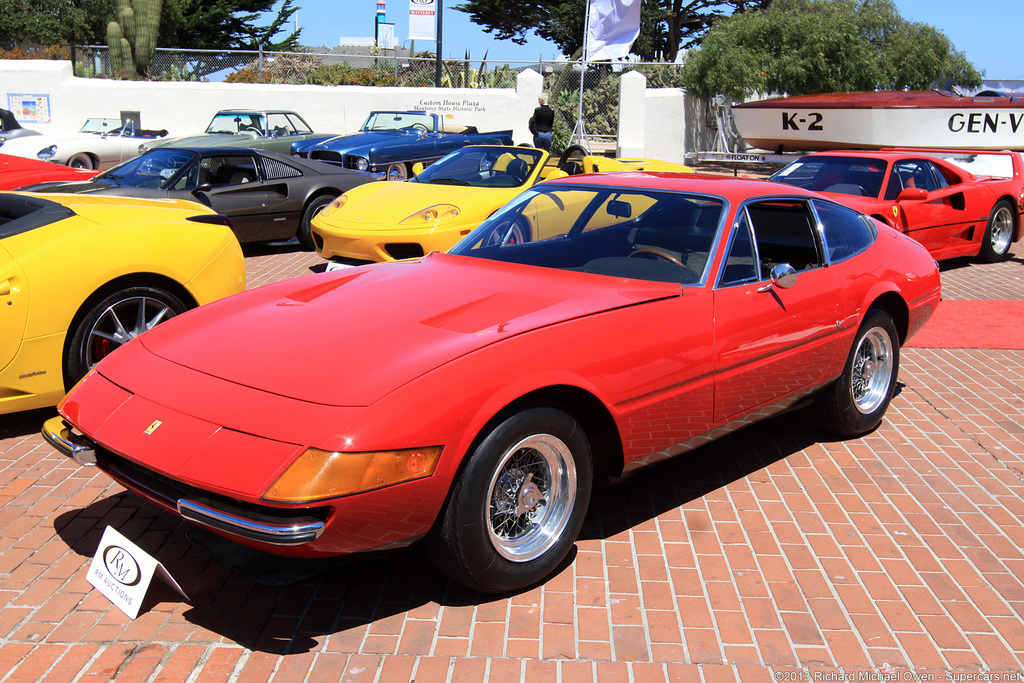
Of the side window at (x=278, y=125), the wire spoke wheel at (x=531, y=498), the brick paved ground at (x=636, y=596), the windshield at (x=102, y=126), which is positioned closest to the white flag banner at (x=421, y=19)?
the side window at (x=278, y=125)

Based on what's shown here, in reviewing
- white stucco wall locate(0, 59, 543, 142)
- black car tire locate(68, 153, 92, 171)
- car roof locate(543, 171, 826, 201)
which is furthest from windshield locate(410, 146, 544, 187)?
white stucco wall locate(0, 59, 543, 142)

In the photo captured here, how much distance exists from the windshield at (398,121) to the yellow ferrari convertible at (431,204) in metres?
7.88

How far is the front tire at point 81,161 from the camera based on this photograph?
1686 cm

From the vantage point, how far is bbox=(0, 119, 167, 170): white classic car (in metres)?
16.4

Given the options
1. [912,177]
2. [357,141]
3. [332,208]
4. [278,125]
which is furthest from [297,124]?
[912,177]

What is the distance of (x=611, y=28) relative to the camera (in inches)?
873

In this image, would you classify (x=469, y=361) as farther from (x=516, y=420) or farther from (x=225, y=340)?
(x=225, y=340)

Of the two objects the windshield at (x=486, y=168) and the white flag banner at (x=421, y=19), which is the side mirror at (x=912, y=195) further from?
the white flag banner at (x=421, y=19)

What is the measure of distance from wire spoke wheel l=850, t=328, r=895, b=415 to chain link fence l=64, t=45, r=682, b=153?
1968cm

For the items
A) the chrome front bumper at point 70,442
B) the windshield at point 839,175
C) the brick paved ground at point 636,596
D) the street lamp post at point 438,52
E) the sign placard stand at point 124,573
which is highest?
the street lamp post at point 438,52

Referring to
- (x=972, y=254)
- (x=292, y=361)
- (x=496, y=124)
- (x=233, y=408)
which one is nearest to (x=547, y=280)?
(x=292, y=361)

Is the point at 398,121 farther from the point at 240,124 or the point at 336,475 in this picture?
the point at 336,475

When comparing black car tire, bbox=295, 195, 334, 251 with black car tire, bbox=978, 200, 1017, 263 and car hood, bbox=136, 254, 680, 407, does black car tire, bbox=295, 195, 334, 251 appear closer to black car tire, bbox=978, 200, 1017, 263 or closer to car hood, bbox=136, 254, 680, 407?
car hood, bbox=136, 254, 680, 407

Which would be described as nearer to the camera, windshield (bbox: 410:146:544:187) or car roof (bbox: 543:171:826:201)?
car roof (bbox: 543:171:826:201)
